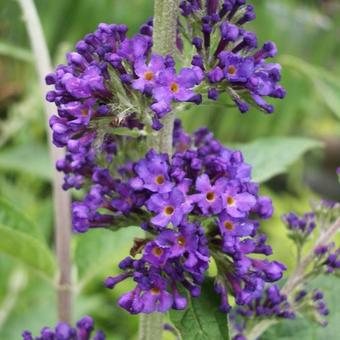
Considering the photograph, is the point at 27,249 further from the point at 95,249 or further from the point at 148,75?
the point at 148,75

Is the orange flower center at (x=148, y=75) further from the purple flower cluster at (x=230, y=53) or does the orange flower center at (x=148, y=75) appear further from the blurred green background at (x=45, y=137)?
the blurred green background at (x=45, y=137)

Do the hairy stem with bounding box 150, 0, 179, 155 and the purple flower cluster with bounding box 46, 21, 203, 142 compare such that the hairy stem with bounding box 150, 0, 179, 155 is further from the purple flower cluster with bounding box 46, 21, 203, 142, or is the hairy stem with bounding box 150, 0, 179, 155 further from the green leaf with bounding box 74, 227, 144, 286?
the green leaf with bounding box 74, 227, 144, 286

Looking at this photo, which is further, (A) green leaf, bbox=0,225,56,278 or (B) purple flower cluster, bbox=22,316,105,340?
(A) green leaf, bbox=0,225,56,278

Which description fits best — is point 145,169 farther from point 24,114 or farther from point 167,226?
point 24,114

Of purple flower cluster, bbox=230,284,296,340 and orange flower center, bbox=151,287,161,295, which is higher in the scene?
orange flower center, bbox=151,287,161,295

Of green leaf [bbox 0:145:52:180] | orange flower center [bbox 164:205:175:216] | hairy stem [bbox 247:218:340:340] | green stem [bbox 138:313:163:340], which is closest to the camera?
orange flower center [bbox 164:205:175:216]

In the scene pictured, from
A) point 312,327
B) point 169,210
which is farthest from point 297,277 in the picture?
point 169,210

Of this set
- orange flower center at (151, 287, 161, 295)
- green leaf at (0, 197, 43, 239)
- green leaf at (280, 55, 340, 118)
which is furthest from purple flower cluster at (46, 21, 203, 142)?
green leaf at (280, 55, 340, 118)
